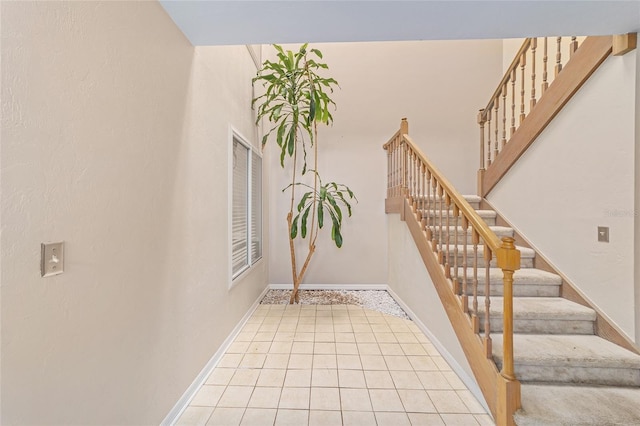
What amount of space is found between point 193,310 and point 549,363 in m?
2.33

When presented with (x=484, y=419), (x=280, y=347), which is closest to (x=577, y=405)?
(x=484, y=419)

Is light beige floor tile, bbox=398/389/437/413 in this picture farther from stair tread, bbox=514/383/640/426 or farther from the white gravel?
the white gravel

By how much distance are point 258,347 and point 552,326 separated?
7.84ft

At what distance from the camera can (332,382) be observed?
200 centimetres

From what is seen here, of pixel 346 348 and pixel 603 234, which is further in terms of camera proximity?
pixel 346 348

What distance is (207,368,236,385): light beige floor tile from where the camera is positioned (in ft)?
6.53

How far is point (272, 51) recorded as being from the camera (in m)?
4.37

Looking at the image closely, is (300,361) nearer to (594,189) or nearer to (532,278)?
(532,278)

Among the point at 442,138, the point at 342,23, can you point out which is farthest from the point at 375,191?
the point at 342,23

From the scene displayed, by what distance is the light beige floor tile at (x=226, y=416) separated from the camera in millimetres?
1627

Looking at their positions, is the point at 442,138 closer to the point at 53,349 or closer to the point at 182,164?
the point at 182,164

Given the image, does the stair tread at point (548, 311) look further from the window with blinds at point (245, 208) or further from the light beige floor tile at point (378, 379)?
the window with blinds at point (245, 208)

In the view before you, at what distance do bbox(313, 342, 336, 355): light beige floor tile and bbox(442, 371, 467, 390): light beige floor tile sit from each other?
3.03 ft

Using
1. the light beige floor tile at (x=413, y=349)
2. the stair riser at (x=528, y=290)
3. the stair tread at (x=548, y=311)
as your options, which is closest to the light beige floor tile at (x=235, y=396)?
the light beige floor tile at (x=413, y=349)
